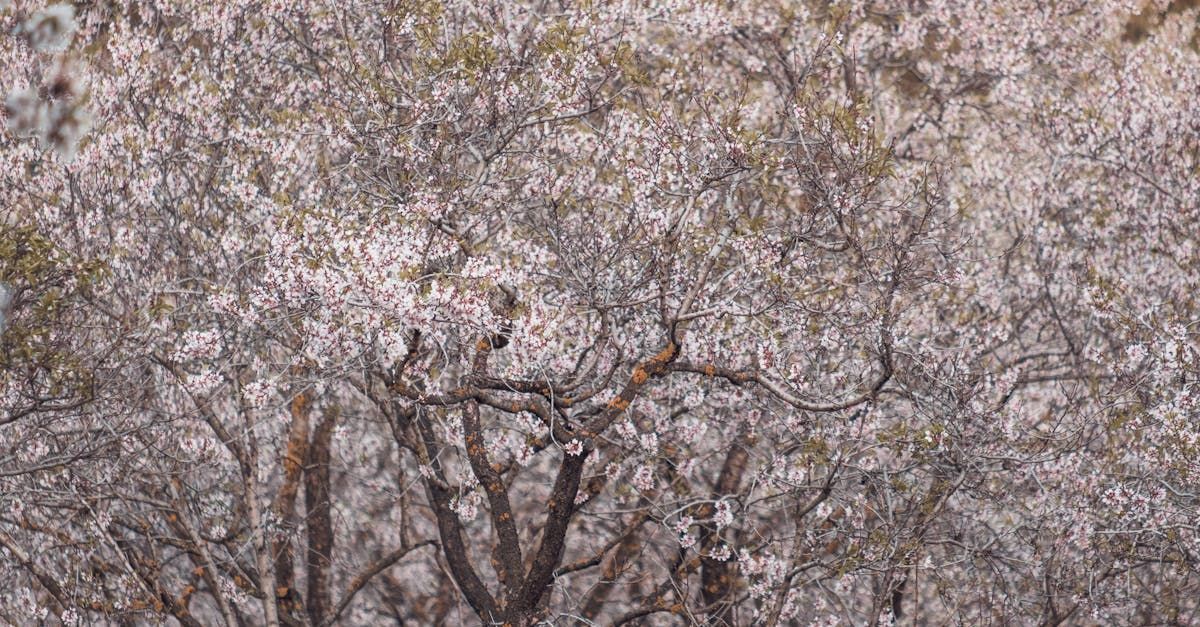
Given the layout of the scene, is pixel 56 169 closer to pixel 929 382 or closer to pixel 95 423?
pixel 95 423

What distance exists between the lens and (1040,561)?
396 inches

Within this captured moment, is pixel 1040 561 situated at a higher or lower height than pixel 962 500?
lower

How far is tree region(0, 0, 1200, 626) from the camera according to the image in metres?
8.90

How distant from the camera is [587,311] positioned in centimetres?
972

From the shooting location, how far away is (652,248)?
A: 30.0 feet

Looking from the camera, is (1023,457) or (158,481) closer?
(1023,457)

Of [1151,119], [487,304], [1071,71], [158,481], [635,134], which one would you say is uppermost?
[1071,71]

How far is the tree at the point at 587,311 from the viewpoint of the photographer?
29.2 ft

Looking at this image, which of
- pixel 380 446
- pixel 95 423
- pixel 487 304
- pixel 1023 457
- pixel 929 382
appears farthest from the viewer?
pixel 380 446

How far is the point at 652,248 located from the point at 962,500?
401 centimetres

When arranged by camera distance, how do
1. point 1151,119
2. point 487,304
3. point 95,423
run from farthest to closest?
point 1151,119
point 95,423
point 487,304

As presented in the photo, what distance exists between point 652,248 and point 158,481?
16.8 feet

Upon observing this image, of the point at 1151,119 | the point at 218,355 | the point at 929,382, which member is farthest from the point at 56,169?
the point at 1151,119

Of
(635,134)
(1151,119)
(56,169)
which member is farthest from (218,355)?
(1151,119)
